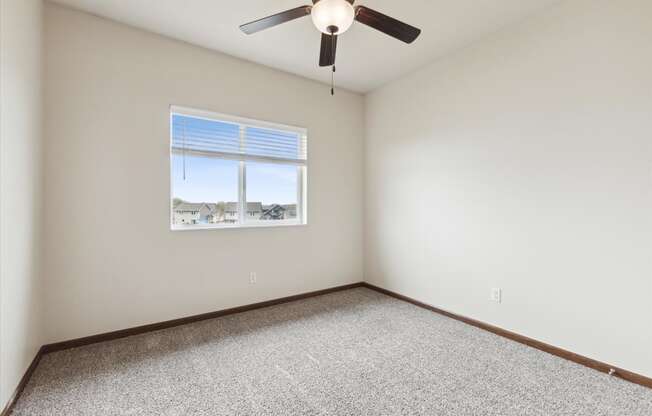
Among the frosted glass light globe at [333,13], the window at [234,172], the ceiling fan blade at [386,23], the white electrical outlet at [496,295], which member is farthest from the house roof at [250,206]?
the white electrical outlet at [496,295]

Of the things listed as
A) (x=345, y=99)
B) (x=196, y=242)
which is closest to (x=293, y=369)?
(x=196, y=242)

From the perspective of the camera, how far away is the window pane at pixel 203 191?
3014mm

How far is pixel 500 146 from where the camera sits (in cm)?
278

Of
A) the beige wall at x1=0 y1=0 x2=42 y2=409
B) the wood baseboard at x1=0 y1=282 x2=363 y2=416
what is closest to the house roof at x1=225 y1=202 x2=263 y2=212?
the wood baseboard at x1=0 y1=282 x2=363 y2=416

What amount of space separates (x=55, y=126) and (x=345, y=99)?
3.11m

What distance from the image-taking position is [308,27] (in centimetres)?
270

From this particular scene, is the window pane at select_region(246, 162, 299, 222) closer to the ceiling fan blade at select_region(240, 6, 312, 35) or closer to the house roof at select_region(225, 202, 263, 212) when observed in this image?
the house roof at select_region(225, 202, 263, 212)

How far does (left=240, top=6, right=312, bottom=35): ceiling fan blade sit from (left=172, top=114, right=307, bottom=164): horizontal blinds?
52.9 inches

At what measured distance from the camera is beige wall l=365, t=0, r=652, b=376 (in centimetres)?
206

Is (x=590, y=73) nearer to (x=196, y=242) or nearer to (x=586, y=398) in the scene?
(x=586, y=398)

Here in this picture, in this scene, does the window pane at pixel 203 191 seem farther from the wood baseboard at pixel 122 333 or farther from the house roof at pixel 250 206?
the wood baseboard at pixel 122 333

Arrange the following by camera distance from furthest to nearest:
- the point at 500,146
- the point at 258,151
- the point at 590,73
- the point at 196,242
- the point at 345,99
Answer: the point at 345,99 < the point at 258,151 < the point at 196,242 < the point at 500,146 < the point at 590,73

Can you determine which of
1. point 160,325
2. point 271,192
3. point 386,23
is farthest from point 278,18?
point 160,325

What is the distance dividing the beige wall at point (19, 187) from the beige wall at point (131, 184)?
16 cm
